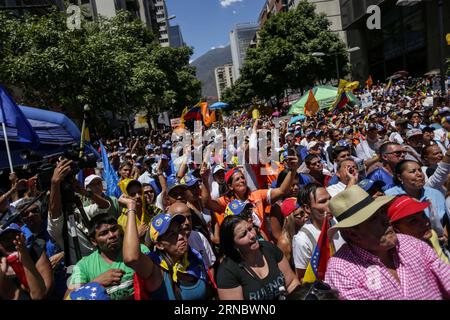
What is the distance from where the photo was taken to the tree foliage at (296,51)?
106 feet

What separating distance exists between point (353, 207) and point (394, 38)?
3580cm

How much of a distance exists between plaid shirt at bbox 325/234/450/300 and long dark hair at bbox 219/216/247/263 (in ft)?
2.48

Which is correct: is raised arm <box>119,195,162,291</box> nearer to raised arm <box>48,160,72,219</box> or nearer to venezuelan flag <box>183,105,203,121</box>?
raised arm <box>48,160,72,219</box>

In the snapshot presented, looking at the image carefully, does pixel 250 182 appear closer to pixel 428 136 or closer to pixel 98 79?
pixel 428 136

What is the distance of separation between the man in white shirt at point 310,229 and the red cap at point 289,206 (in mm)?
409

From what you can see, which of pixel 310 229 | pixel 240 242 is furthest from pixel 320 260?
pixel 240 242

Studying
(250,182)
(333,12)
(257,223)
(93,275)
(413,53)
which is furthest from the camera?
(333,12)

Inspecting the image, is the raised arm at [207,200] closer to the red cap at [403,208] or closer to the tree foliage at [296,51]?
the red cap at [403,208]

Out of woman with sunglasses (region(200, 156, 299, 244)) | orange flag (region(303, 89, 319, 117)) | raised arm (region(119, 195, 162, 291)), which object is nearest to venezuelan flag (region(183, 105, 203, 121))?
orange flag (region(303, 89, 319, 117))

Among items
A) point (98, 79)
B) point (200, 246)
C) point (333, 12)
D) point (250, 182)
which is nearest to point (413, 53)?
point (333, 12)

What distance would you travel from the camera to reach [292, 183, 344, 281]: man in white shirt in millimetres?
2867
